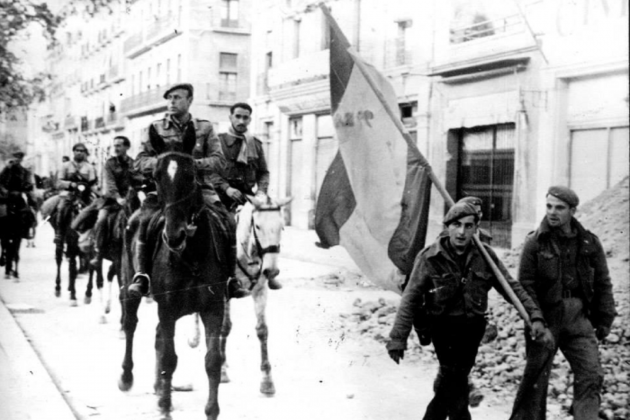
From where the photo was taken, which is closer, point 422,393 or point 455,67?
point 422,393

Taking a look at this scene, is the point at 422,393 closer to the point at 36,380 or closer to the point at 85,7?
the point at 36,380

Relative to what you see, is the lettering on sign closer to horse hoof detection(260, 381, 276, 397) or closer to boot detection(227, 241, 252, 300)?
boot detection(227, 241, 252, 300)

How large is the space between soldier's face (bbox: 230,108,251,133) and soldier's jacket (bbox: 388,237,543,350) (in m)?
2.78

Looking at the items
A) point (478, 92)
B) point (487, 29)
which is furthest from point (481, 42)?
point (478, 92)

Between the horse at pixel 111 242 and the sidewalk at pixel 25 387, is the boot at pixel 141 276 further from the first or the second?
the horse at pixel 111 242

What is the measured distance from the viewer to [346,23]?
8.07m

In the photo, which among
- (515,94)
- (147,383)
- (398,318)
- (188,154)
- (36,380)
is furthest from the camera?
(515,94)

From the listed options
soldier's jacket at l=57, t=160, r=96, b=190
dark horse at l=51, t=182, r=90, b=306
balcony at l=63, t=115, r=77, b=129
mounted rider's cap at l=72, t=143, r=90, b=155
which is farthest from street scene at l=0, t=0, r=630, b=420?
dark horse at l=51, t=182, r=90, b=306

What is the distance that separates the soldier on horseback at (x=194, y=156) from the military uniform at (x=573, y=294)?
90.0 inches

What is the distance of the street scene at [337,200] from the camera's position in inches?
222

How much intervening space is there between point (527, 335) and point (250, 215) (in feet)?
8.58

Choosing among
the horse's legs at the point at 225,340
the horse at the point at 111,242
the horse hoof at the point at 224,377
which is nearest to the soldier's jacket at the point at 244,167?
the horse's legs at the point at 225,340

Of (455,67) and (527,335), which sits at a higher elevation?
(455,67)

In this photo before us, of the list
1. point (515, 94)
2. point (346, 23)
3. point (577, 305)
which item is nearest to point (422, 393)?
point (577, 305)
